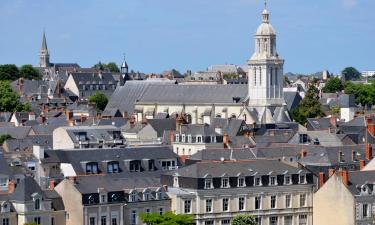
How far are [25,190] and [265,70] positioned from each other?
74.6m

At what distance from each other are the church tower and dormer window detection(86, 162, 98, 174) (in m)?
59.7

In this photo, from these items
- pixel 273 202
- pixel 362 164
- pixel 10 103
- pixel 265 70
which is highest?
pixel 265 70

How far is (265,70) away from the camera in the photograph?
14712cm

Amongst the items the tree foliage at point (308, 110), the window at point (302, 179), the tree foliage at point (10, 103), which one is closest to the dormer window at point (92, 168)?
the window at point (302, 179)

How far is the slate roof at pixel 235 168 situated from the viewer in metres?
82.1

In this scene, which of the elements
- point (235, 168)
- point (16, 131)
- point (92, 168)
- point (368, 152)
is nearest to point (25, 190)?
point (92, 168)

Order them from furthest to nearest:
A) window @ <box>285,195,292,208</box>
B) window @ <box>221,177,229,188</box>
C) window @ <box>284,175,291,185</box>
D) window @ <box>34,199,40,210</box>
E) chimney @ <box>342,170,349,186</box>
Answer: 1. window @ <box>284,175,291,185</box>
2. window @ <box>285,195,292,208</box>
3. chimney @ <box>342,170,349,186</box>
4. window @ <box>221,177,229,188</box>
5. window @ <box>34,199,40,210</box>

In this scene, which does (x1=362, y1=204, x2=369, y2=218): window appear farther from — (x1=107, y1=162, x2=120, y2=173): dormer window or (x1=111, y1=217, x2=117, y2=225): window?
(x1=107, y1=162, x2=120, y2=173): dormer window

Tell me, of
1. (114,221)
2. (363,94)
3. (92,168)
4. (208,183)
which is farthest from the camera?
(363,94)

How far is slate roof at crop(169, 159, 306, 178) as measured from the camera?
8206cm

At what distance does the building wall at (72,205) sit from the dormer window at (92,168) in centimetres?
933

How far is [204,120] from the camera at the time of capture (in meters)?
147

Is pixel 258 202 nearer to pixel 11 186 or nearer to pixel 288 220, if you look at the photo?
pixel 288 220

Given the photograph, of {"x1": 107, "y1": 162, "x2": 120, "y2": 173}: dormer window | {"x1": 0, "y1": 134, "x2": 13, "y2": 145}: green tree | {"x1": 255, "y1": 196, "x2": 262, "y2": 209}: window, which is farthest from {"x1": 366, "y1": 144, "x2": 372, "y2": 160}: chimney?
{"x1": 0, "y1": 134, "x2": 13, "y2": 145}: green tree
